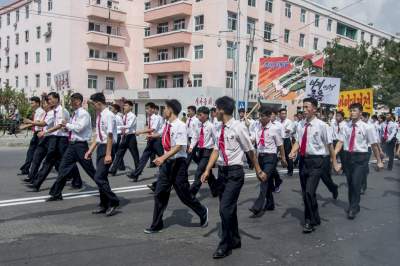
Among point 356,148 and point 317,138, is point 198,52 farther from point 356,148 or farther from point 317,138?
point 317,138

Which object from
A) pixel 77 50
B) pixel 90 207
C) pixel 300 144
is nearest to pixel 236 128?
pixel 300 144

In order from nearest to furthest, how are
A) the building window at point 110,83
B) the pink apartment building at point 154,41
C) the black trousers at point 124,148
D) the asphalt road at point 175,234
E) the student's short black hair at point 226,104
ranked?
the asphalt road at point 175,234 → the student's short black hair at point 226,104 → the black trousers at point 124,148 → the pink apartment building at point 154,41 → the building window at point 110,83

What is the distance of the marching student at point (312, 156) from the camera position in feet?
20.8

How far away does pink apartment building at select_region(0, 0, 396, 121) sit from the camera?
37.6m

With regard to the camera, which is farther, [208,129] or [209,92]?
[209,92]

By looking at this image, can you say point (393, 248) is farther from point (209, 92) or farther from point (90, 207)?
point (209, 92)

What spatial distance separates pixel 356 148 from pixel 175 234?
139 inches

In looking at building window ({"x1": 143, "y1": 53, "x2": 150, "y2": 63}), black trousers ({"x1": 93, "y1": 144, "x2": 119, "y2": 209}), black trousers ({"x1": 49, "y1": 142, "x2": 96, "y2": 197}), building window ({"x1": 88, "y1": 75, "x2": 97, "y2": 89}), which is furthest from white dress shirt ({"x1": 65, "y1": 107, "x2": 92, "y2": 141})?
building window ({"x1": 143, "y1": 53, "x2": 150, "y2": 63})

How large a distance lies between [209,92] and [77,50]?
14626 millimetres

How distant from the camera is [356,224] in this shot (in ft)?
22.6

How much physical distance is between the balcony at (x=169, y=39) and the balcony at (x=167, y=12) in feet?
5.16

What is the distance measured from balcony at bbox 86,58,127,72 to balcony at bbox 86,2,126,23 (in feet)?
13.5

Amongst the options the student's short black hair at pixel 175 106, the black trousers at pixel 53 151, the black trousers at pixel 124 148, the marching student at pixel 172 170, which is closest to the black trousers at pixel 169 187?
the marching student at pixel 172 170

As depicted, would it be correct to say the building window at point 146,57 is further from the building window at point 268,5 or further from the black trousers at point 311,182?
the black trousers at point 311,182
